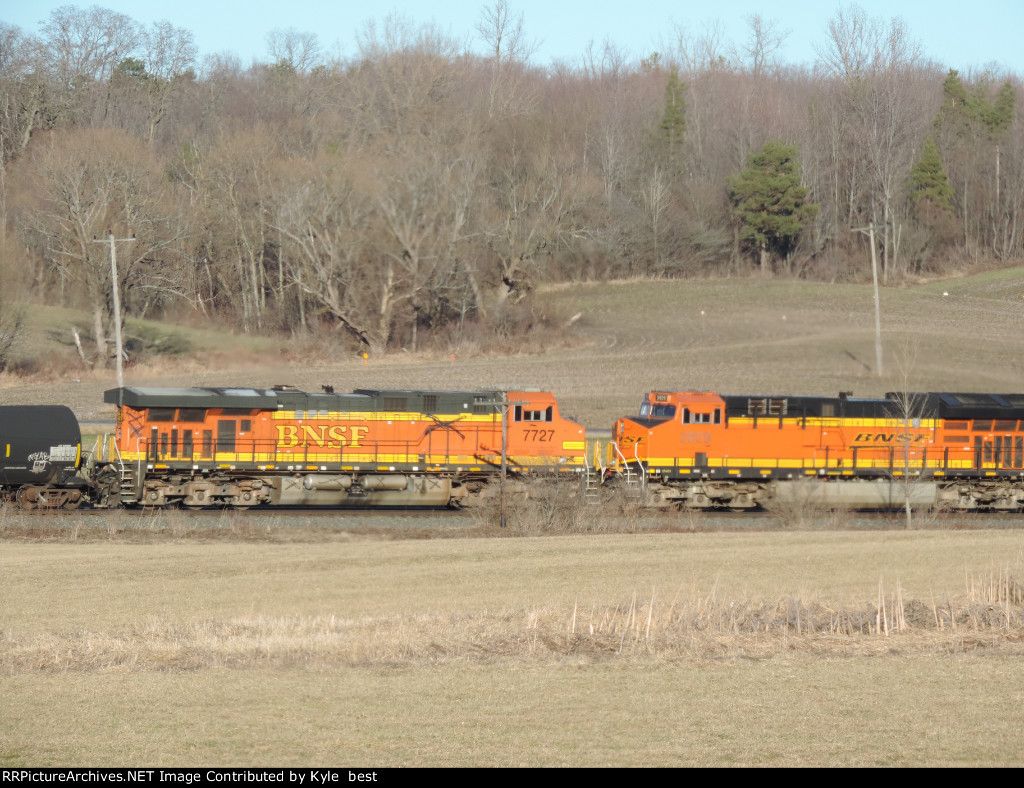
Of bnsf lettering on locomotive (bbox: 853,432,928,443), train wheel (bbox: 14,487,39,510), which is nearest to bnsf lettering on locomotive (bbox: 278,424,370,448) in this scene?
train wheel (bbox: 14,487,39,510)

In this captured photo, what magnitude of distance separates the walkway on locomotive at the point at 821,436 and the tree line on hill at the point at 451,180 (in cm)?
2815

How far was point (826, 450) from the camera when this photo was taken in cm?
3319

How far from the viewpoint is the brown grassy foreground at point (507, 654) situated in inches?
436

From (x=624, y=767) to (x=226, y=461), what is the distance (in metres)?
22.7

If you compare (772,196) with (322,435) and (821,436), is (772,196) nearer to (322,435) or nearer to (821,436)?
(821,436)

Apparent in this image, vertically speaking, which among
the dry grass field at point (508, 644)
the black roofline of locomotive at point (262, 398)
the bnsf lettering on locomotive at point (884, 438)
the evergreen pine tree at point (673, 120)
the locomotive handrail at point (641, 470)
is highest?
the evergreen pine tree at point (673, 120)

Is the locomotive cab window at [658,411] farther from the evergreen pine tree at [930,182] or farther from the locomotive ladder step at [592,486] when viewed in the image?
the evergreen pine tree at [930,182]

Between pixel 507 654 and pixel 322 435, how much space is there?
17175 millimetres

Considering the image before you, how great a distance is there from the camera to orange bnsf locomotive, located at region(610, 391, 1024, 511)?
32.6 meters

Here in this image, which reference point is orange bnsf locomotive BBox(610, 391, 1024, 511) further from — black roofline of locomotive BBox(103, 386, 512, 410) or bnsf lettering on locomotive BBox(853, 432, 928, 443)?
black roofline of locomotive BBox(103, 386, 512, 410)

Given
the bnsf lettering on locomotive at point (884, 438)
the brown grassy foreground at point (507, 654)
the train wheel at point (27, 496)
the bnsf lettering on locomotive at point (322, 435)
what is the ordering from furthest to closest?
the bnsf lettering on locomotive at point (884, 438) → the bnsf lettering on locomotive at point (322, 435) → the train wheel at point (27, 496) → the brown grassy foreground at point (507, 654)

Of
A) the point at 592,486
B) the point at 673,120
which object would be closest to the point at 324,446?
the point at 592,486

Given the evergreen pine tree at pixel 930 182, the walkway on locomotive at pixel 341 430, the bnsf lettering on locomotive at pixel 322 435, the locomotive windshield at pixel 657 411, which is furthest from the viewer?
the evergreen pine tree at pixel 930 182

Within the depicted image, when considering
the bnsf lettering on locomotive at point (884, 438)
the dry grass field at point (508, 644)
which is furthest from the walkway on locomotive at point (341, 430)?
the bnsf lettering on locomotive at point (884, 438)
